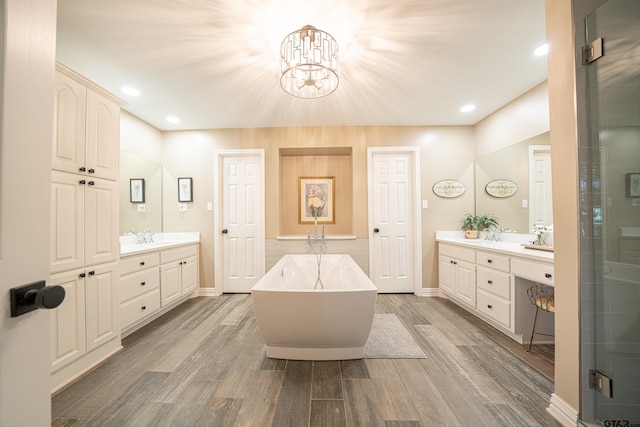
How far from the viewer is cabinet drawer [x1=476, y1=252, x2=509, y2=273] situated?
238 centimetres

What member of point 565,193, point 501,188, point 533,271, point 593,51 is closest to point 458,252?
point 501,188

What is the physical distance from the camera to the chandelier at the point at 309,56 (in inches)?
72.1

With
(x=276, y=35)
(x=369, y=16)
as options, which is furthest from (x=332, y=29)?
(x=276, y=35)

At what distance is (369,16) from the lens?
1.79m

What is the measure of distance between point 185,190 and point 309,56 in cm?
287

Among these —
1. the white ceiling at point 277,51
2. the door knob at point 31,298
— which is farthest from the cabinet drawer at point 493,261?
the door knob at point 31,298

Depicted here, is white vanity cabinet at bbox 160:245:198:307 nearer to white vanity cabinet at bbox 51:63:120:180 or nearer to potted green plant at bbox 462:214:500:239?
white vanity cabinet at bbox 51:63:120:180

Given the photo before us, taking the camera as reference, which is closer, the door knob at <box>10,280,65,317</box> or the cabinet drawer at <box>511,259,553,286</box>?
the door knob at <box>10,280,65,317</box>

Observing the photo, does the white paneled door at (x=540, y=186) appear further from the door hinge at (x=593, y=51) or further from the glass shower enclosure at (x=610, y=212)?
the door hinge at (x=593, y=51)

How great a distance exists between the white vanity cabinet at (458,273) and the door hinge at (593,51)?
1977mm

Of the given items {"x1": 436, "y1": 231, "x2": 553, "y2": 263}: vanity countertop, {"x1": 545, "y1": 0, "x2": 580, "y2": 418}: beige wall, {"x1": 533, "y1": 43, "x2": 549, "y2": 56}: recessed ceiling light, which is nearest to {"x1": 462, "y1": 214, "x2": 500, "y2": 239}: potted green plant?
{"x1": 436, "y1": 231, "x2": 553, "y2": 263}: vanity countertop

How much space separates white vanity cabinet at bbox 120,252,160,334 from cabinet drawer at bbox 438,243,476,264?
3464mm

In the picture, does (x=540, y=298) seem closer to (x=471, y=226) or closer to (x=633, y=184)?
(x=633, y=184)

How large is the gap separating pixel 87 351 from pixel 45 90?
6.90 ft
